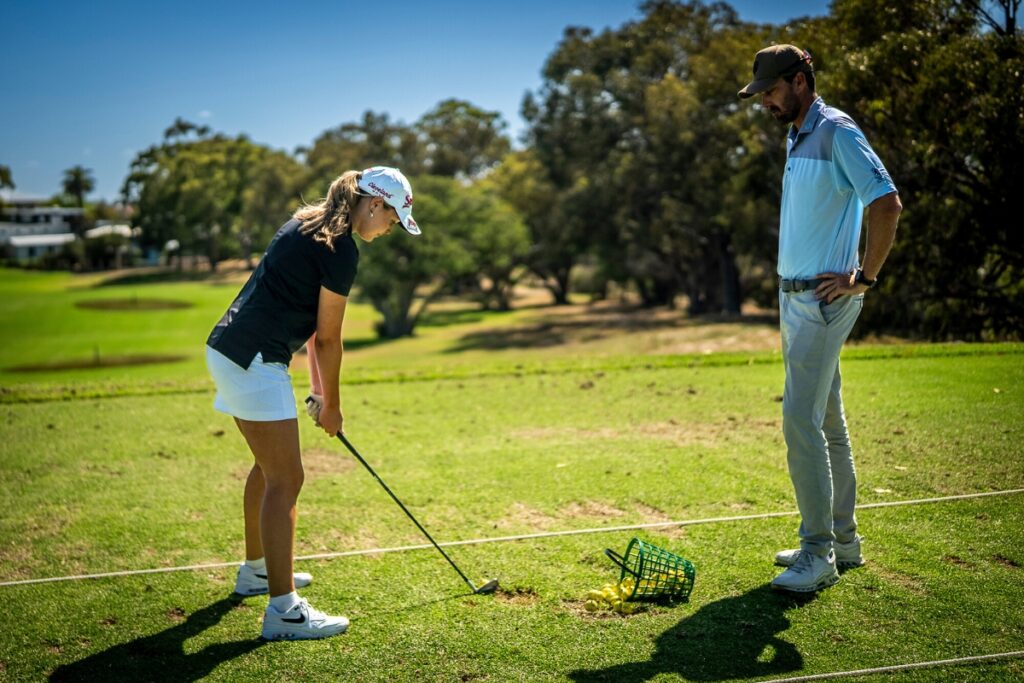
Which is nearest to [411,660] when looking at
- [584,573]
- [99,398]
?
[584,573]

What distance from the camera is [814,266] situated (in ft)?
15.6

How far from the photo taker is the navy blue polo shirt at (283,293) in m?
4.33

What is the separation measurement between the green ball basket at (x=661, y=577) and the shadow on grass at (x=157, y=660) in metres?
2.03

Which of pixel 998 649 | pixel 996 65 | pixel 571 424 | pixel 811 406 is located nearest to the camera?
pixel 998 649

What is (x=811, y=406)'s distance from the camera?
15.8 ft

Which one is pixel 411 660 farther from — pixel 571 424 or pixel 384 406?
pixel 384 406

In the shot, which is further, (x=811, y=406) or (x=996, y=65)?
(x=996, y=65)

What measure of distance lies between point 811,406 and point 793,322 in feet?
1.60

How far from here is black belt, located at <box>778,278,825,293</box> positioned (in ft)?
15.6

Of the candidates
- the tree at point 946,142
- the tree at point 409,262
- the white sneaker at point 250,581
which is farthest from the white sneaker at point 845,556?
the tree at point 409,262

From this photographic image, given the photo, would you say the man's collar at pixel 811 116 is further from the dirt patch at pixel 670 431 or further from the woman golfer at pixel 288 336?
the dirt patch at pixel 670 431

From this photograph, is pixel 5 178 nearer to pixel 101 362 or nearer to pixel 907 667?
pixel 101 362

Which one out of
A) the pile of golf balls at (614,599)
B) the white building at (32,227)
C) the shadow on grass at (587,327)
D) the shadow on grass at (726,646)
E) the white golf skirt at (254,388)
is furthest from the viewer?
the white building at (32,227)

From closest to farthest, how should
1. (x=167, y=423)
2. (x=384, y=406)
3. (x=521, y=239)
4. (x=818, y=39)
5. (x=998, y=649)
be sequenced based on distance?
1. (x=998, y=649)
2. (x=167, y=423)
3. (x=384, y=406)
4. (x=818, y=39)
5. (x=521, y=239)
